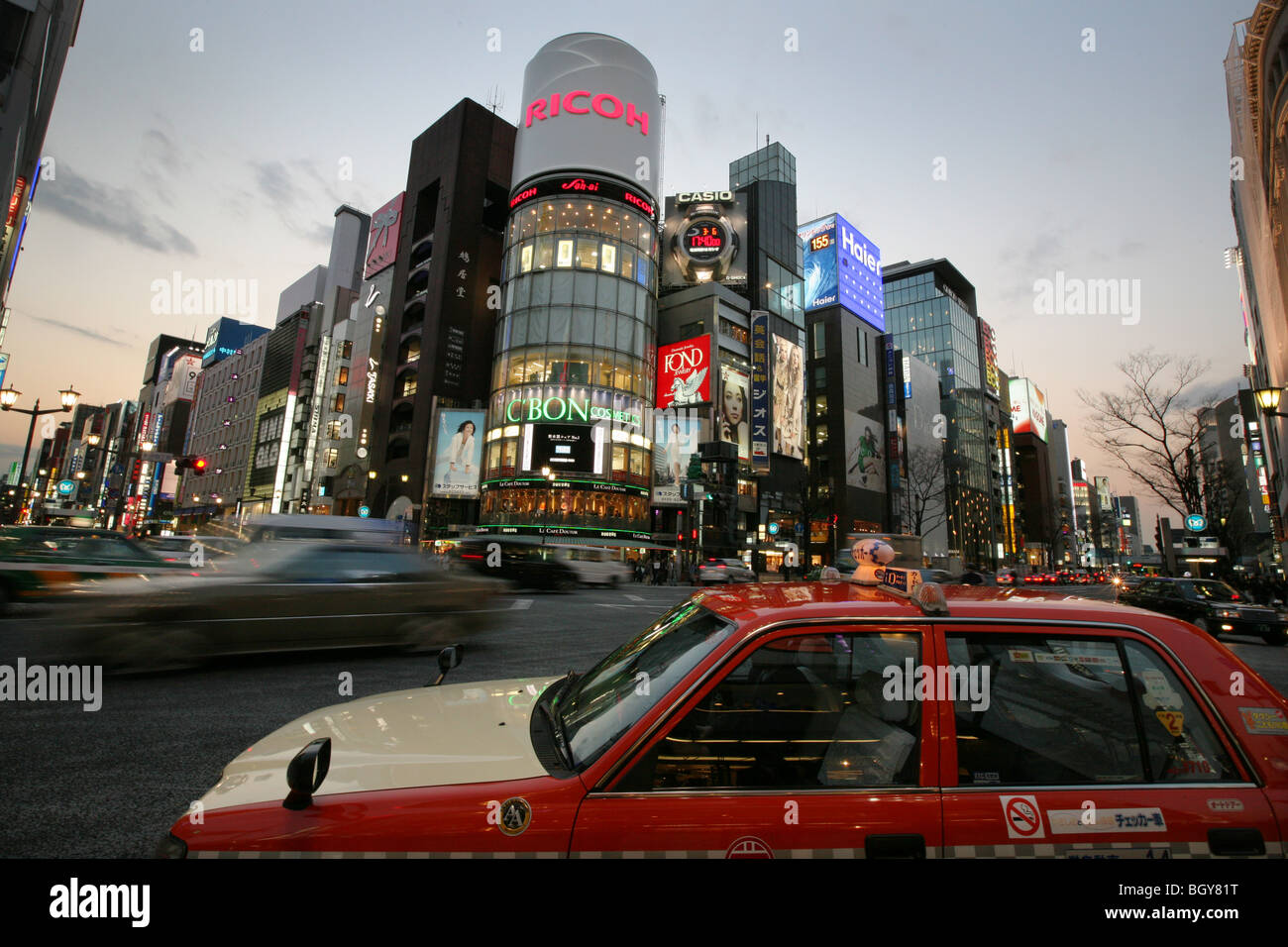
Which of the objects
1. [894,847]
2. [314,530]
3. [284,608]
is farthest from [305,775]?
[314,530]

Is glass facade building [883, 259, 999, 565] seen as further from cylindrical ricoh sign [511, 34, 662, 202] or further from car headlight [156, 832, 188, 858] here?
car headlight [156, 832, 188, 858]

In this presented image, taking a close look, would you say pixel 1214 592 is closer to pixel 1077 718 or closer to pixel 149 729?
pixel 1077 718

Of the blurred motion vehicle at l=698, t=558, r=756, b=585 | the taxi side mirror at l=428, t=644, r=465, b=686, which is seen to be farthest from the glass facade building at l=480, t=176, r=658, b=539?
the taxi side mirror at l=428, t=644, r=465, b=686

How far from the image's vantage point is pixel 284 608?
725 cm

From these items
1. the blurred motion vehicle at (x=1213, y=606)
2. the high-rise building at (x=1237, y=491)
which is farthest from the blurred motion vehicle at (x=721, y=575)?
the high-rise building at (x=1237, y=491)

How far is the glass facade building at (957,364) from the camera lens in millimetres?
92375

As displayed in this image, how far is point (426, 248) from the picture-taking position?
211 feet

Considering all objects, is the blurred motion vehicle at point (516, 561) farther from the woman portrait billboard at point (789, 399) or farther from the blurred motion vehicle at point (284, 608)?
the woman portrait billboard at point (789, 399)

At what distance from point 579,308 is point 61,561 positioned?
44375mm
